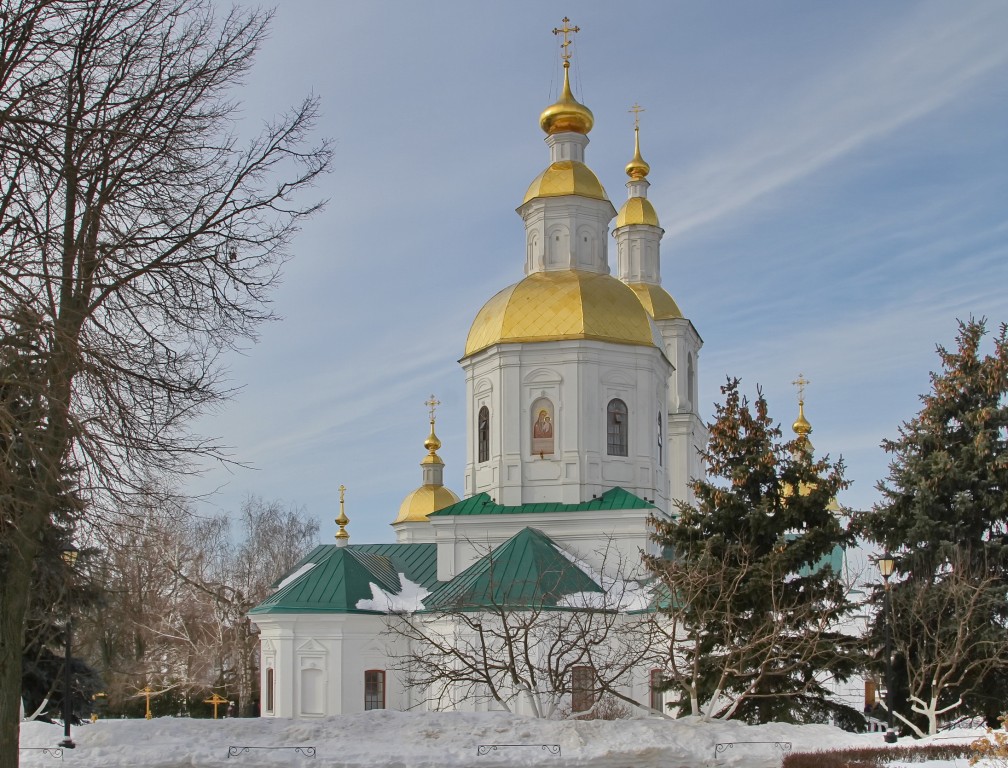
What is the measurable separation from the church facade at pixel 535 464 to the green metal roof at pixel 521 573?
0.23 feet

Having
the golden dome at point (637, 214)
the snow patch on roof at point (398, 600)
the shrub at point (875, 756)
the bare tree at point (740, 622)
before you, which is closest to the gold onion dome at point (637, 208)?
the golden dome at point (637, 214)

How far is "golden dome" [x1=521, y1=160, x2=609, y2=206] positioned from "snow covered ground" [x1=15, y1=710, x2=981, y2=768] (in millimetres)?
18263

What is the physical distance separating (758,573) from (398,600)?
12.1 meters

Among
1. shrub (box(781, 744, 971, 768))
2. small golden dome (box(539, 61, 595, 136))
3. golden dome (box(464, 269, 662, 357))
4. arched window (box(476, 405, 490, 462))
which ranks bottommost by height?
shrub (box(781, 744, 971, 768))

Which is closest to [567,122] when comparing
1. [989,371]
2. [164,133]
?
[989,371]

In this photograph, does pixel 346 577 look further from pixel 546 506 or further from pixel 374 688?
pixel 546 506

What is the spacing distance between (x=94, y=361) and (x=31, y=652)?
12.5m

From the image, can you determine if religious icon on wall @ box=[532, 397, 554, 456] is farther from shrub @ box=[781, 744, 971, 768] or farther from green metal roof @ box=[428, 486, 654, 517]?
shrub @ box=[781, 744, 971, 768]

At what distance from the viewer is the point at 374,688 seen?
2944 cm

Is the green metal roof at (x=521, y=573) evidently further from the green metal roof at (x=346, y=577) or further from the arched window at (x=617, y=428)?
the arched window at (x=617, y=428)

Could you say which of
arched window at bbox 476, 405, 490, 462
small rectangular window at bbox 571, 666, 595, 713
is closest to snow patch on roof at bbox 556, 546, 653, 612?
small rectangular window at bbox 571, 666, 595, 713

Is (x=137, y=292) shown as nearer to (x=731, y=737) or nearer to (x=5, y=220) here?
(x=5, y=220)

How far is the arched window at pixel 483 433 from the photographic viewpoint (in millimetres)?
31688

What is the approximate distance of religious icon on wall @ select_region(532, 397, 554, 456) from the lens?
30.7 metres
